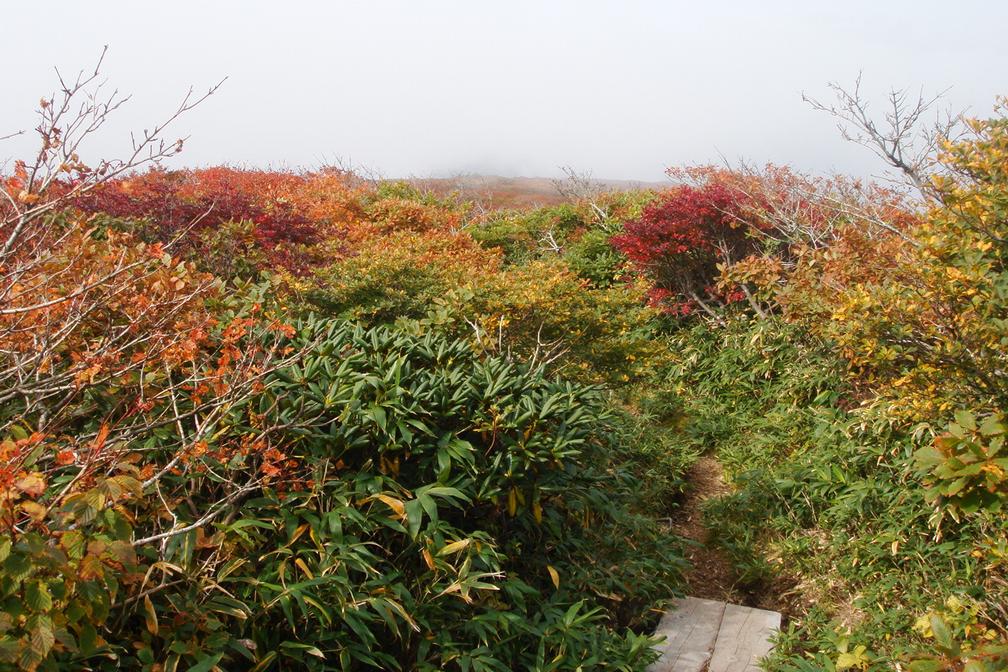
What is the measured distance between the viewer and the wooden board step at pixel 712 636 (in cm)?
368

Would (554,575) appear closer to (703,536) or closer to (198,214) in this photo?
(703,536)

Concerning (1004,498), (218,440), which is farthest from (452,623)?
(1004,498)

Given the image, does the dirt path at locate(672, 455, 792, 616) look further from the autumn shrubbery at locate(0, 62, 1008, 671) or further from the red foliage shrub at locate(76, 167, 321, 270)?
the red foliage shrub at locate(76, 167, 321, 270)

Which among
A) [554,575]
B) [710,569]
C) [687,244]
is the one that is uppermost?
[687,244]

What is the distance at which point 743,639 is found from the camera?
12.8 ft

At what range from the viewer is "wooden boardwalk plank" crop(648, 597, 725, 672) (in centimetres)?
365

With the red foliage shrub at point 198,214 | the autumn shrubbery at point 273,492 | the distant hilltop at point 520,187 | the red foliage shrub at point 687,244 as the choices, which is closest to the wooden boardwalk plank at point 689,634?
the autumn shrubbery at point 273,492

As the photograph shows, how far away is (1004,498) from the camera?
120 inches

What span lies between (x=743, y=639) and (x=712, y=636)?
0.14m

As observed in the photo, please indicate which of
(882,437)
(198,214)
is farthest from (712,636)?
(198,214)

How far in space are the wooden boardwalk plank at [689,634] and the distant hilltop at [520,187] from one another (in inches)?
420

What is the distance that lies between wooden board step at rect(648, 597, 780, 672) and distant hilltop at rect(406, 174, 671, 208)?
1070 cm

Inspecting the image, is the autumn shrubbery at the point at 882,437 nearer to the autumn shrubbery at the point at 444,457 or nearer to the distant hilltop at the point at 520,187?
the autumn shrubbery at the point at 444,457

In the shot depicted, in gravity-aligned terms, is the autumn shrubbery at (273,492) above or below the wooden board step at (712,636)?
above
